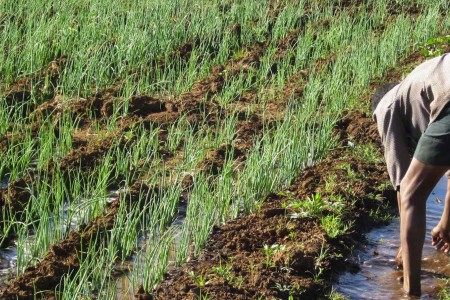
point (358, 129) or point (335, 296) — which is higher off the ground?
point (358, 129)

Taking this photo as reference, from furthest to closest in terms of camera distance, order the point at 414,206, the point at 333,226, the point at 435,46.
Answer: the point at 435,46 → the point at 333,226 → the point at 414,206

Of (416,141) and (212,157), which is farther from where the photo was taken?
(212,157)

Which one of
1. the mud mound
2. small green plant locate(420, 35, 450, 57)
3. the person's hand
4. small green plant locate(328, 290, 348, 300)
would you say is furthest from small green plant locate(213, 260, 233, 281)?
small green plant locate(420, 35, 450, 57)

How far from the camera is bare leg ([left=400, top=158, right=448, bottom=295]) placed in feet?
12.6

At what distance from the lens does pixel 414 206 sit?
3939 millimetres

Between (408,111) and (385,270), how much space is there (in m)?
0.98

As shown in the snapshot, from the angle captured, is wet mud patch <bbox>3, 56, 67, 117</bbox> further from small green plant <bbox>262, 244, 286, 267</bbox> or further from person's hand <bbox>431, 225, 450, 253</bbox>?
person's hand <bbox>431, 225, 450, 253</bbox>

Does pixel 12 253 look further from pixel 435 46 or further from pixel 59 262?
pixel 435 46

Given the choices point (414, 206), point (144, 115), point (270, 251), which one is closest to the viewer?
point (414, 206)

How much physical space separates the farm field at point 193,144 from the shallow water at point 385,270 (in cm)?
9

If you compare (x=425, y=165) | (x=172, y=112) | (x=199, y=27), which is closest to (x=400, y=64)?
(x=199, y=27)

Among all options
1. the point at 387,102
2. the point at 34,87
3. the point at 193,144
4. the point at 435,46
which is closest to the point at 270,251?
the point at 387,102

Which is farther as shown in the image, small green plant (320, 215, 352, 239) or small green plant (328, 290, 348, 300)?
small green plant (320, 215, 352, 239)

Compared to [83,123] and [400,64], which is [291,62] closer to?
[400,64]
